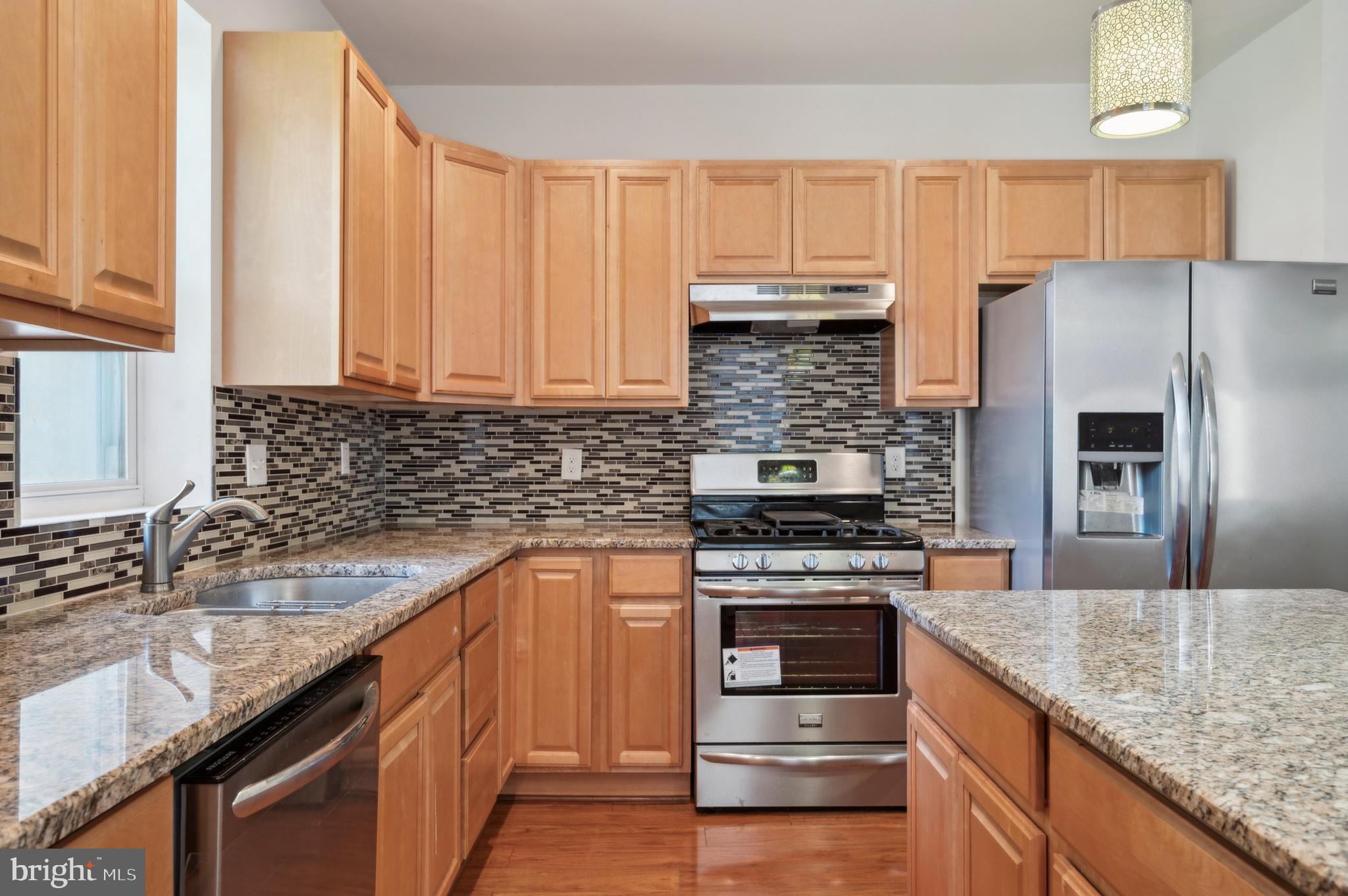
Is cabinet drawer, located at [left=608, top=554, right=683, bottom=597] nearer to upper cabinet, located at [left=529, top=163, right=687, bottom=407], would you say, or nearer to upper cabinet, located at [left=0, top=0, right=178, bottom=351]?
upper cabinet, located at [left=529, top=163, right=687, bottom=407]

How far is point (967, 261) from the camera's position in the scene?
2.76 m

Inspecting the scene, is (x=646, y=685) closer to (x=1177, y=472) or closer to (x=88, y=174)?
(x=1177, y=472)

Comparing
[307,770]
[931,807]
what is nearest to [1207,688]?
[931,807]

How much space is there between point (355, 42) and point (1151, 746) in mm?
3299

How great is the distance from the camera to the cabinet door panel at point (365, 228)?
6.24 feet

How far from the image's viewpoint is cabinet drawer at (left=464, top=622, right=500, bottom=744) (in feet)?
6.51

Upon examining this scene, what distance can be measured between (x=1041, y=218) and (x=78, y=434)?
3210 millimetres

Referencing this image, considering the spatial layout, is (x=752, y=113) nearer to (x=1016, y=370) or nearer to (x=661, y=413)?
(x=661, y=413)

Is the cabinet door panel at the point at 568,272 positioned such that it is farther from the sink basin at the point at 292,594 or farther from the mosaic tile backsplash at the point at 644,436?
the sink basin at the point at 292,594

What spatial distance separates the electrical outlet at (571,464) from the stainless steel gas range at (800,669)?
2.68 ft

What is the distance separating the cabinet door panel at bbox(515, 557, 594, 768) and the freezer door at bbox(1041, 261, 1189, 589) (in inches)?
64.6

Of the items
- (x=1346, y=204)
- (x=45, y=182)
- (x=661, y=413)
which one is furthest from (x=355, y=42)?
(x=1346, y=204)

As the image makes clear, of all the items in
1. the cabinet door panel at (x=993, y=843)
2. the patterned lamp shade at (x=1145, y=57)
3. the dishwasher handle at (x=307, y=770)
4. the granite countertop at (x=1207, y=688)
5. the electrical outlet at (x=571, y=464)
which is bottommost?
the cabinet door panel at (x=993, y=843)

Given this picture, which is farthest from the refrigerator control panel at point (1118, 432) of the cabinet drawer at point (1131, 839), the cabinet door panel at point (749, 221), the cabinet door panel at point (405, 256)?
the cabinet door panel at point (405, 256)
